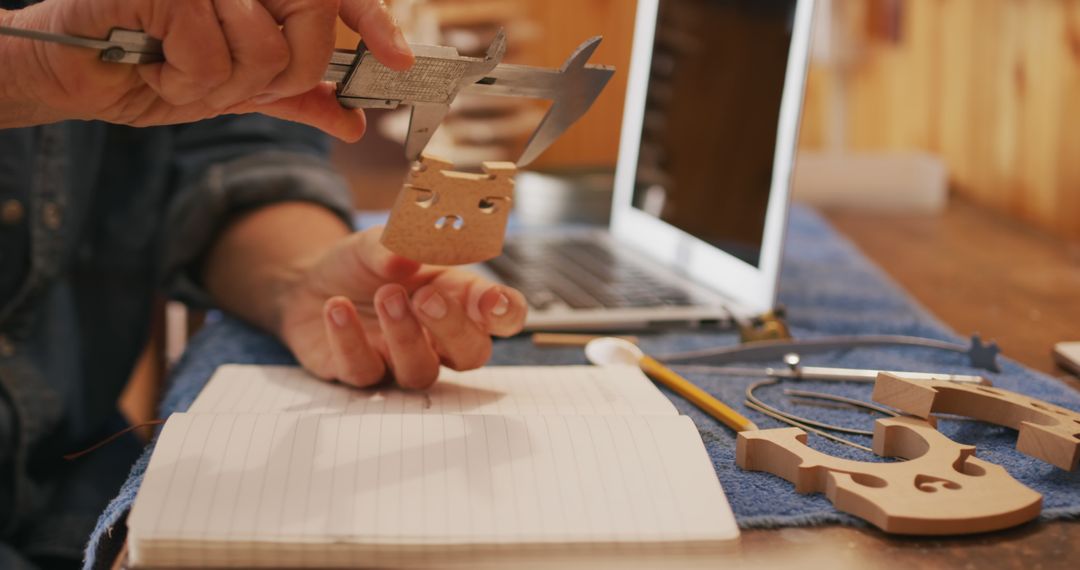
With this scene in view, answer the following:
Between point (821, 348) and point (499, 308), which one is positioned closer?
→ point (499, 308)

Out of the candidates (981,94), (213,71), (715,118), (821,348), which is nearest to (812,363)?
(821,348)

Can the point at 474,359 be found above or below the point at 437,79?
below

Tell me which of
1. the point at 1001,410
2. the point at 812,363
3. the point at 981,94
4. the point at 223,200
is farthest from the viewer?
the point at 981,94

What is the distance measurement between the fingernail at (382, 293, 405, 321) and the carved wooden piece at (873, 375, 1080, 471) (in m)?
0.29

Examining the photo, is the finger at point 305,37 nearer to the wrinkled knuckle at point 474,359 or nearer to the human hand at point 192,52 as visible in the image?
the human hand at point 192,52

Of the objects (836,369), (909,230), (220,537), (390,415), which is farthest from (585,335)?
(909,230)

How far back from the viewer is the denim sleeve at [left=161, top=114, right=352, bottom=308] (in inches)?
37.0

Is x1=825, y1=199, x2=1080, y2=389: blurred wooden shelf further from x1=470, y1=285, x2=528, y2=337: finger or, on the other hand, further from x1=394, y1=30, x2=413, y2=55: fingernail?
x1=394, y1=30, x2=413, y2=55: fingernail

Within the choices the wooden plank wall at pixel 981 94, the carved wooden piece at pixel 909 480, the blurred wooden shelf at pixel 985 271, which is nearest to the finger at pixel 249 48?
the carved wooden piece at pixel 909 480

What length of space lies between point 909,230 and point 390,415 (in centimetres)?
103

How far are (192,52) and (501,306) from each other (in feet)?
0.76

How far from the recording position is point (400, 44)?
19.9 inches

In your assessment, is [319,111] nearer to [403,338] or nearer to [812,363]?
[403,338]

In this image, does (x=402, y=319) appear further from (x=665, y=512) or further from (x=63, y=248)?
(x=63, y=248)
